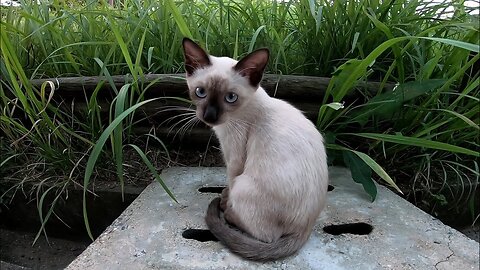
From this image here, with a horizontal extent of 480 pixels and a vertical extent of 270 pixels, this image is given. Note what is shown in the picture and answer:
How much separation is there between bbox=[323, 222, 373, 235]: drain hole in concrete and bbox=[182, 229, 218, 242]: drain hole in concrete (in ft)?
1.09

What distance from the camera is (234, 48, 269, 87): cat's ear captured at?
1.08 m

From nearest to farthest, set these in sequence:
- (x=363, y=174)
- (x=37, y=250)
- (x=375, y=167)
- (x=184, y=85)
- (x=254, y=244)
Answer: (x=254, y=244) → (x=375, y=167) → (x=363, y=174) → (x=184, y=85) → (x=37, y=250)

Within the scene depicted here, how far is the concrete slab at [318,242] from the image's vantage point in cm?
106

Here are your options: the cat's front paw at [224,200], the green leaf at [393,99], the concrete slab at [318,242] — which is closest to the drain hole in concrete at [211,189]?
the concrete slab at [318,242]

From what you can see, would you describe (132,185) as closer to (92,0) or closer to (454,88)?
(92,0)

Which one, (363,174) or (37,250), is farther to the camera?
(37,250)

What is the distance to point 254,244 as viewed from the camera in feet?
3.50

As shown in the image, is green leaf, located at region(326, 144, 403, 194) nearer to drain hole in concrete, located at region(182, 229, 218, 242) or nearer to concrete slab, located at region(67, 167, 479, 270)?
concrete slab, located at region(67, 167, 479, 270)

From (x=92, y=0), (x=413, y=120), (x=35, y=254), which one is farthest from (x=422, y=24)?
(x=35, y=254)

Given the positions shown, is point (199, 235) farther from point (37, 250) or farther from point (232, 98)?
point (37, 250)

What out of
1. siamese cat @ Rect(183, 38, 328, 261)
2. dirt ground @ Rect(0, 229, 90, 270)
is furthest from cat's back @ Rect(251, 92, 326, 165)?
dirt ground @ Rect(0, 229, 90, 270)

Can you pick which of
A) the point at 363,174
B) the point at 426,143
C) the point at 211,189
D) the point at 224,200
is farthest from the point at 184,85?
the point at 426,143

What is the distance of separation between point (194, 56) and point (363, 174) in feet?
2.17

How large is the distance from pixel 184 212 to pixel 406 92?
0.81 metres
